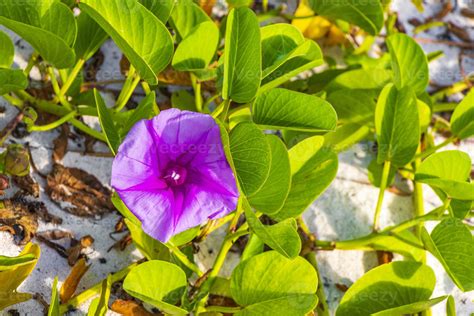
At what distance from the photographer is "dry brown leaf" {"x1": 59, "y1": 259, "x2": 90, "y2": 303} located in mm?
1331

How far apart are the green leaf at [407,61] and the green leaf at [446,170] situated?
200 millimetres

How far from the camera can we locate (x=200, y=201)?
1156 mm

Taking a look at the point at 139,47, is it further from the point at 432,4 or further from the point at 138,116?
the point at 432,4

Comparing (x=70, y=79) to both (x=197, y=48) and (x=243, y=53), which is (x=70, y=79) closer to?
(x=197, y=48)

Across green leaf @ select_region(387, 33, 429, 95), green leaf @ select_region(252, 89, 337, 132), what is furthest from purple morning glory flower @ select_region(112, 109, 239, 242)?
green leaf @ select_region(387, 33, 429, 95)

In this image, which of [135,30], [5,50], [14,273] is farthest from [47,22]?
[14,273]

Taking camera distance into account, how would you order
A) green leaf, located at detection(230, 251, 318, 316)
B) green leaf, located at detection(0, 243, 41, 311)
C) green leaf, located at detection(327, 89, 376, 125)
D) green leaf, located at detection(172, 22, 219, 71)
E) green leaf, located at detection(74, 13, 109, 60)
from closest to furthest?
1. green leaf, located at detection(0, 243, 41, 311)
2. green leaf, located at detection(230, 251, 318, 316)
3. green leaf, located at detection(172, 22, 219, 71)
4. green leaf, located at detection(74, 13, 109, 60)
5. green leaf, located at detection(327, 89, 376, 125)

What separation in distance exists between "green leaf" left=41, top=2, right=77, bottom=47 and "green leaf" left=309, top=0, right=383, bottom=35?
58 centimetres

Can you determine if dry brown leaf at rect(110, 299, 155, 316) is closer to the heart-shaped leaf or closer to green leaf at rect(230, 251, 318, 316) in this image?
green leaf at rect(230, 251, 318, 316)

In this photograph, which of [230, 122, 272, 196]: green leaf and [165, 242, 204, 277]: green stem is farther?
[165, 242, 204, 277]: green stem

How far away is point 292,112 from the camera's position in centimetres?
124

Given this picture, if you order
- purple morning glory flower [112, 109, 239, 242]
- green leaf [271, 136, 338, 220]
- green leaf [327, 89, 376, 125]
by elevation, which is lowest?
green leaf [327, 89, 376, 125]

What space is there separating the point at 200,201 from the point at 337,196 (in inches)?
23.6

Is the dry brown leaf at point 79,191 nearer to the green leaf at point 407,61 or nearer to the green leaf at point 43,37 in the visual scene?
the green leaf at point 43,37
